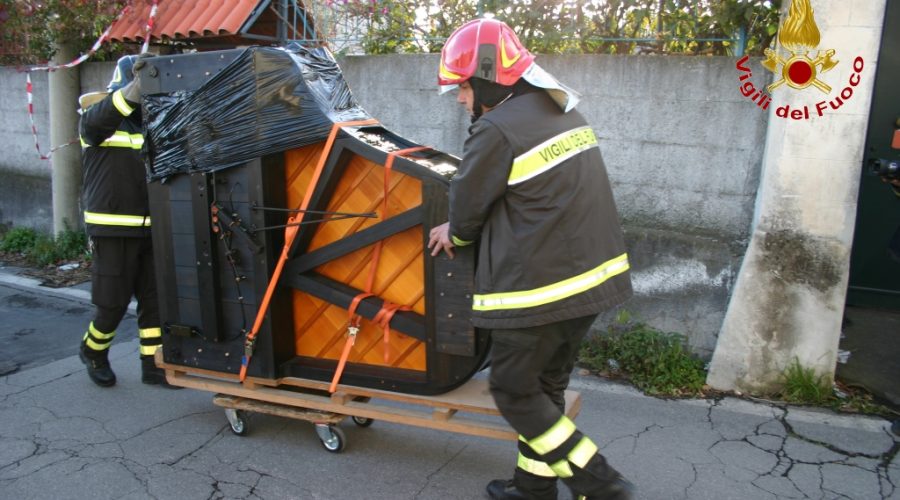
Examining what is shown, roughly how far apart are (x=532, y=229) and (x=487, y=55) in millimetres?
664

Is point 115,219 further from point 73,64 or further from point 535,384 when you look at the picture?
point 73,64

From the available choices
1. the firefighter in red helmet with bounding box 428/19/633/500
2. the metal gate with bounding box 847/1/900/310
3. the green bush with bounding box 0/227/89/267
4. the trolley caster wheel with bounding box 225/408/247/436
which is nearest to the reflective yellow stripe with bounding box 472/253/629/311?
the firefighter in red helmet with bounding box 428/19/633/500

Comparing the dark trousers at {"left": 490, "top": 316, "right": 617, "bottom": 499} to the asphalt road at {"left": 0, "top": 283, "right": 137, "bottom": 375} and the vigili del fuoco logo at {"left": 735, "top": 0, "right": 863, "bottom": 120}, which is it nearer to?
the vigili del fuoco logo at {"left": 735, "top": 0, "right": 863, "bottom": 120}

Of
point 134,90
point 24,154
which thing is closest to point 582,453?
point 134,90

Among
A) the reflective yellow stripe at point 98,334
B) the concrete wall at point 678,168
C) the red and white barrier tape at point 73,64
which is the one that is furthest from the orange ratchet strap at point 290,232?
the red and white barrier tape at point 73,64

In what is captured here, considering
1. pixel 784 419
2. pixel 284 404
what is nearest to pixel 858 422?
pixel 784 419

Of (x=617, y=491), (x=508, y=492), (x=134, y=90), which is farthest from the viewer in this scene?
(x=134, y=90)

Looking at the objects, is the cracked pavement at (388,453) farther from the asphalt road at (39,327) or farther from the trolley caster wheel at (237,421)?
the asphalt road at (39,327)

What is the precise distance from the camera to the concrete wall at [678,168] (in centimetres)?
426

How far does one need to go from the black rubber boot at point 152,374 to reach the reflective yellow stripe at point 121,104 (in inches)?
59.2

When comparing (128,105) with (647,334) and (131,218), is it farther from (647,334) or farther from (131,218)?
(647,334)

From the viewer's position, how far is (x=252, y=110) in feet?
10.2

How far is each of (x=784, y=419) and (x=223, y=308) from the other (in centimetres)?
304

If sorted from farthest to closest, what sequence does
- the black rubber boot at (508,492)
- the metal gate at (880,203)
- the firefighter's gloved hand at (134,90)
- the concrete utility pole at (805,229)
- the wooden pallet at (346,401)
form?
1. the metal gate at (880,203)
2. the concrete utility pole at (805,229)
3. the firefighter's gloved hand at (134,90)
4. the wooden pallet at (346,401)
5. the black rubber boot at (508,492)
